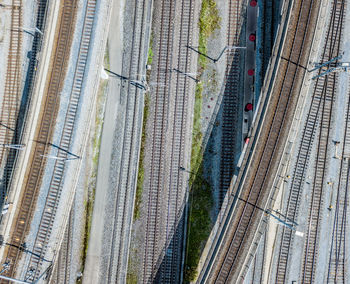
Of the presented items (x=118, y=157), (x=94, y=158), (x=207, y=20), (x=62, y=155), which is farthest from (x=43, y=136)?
(x=207, y=20)

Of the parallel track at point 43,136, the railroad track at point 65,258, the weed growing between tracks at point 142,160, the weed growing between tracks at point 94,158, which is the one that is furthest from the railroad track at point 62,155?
the weed growing between tracks at point 142,160

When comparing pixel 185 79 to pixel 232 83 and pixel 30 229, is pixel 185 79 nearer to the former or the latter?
pixel 232 83

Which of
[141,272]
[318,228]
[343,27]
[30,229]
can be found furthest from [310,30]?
[30,229]

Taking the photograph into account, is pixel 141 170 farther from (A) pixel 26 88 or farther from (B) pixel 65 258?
(A) pixel 26 88

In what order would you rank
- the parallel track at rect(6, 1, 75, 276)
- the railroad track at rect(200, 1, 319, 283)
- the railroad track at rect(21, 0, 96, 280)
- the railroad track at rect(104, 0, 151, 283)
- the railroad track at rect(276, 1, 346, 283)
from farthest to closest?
the railroad track at rect(104, 0, 151, 283)
the railroad track at rect(276, 1, 346, 283)
the parallel track at rect(6, 1, 75, 276)
the railroad track at rect(21, 0, 96, 280)
the railroad track at rect(200, 1, 319, 283)

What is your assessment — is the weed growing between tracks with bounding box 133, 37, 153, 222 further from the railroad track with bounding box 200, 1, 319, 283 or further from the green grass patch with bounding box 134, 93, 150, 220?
the railroad track with bounding box 200, 1, 319, 283

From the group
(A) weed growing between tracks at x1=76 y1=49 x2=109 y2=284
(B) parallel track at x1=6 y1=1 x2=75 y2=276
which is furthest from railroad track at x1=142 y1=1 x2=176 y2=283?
(B) parallel track at x1=6 y1=1 x2=75 y2=276

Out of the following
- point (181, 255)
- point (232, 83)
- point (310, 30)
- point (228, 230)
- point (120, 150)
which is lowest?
point (181, 255)
